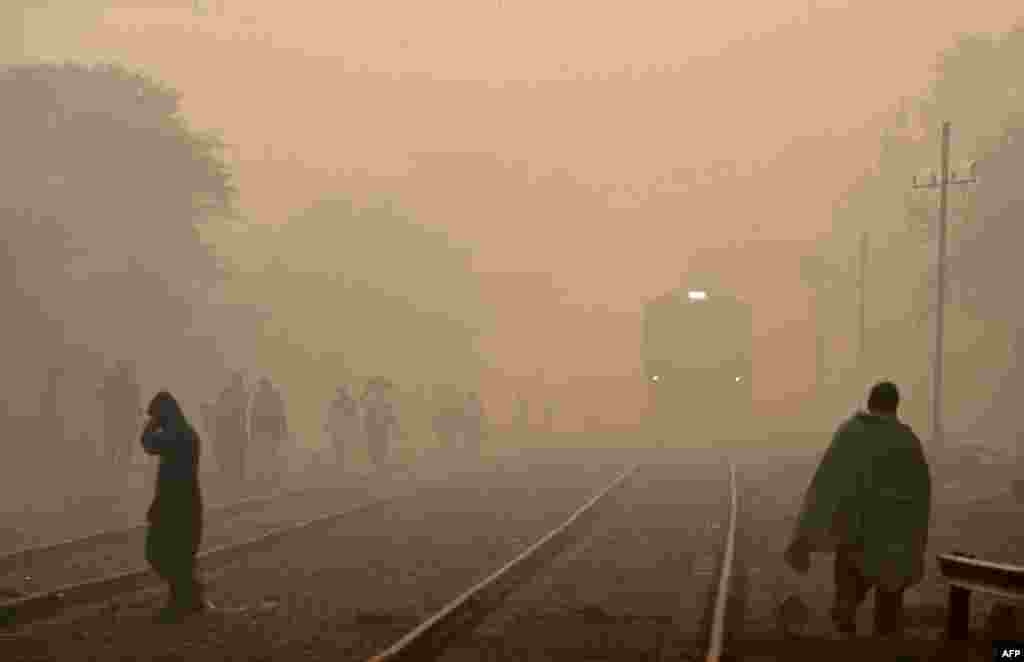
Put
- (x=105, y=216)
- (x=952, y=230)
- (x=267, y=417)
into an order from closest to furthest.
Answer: (x=267, y=417)
(x=105, y=216)
(x=952, y=230)

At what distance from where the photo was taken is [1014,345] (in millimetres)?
54312

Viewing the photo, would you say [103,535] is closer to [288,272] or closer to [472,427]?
[472,427]

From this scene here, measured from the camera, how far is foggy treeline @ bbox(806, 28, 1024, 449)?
52094 mm

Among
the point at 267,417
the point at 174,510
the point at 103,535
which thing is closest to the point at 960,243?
the point at 267,417

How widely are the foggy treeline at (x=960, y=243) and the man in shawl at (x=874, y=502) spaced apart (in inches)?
1487

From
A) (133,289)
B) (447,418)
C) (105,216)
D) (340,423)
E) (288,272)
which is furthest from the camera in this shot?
(288,272)

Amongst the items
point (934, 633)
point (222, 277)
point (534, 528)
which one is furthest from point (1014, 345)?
point (934, 633)

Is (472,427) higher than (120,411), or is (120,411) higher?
(120,411)

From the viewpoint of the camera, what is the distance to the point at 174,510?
14508 millimetres

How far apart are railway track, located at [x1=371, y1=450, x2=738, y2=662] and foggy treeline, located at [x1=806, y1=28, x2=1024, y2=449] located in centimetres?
2798

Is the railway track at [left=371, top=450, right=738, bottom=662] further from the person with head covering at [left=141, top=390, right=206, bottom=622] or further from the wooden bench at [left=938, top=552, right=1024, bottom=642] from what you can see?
A: the person with head covering at [left=141, top=390, right=206, bottom=622]

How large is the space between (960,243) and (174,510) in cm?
4289

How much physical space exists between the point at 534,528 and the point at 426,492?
27.8 feet

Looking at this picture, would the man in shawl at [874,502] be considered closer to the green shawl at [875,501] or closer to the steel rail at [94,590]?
the green shawl at [875,501]
